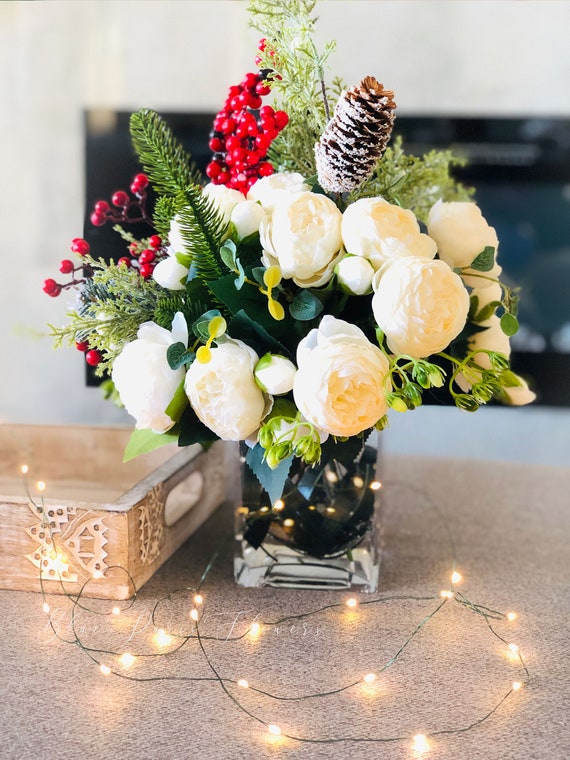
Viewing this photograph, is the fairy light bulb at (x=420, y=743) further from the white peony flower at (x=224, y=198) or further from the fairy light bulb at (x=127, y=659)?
the white peony flower at (x=224, y=198)

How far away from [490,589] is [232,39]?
1.23 meters

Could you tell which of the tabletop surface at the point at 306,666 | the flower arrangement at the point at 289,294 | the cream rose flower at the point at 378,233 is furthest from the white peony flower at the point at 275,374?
the tabletop surface at the point at 306,666

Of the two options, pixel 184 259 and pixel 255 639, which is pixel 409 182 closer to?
pixel 184 259

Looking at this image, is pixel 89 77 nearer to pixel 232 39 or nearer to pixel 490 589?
pixel 232 39

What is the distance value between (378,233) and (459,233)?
11 cm

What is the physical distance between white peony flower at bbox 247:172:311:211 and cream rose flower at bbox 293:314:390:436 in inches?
5.8

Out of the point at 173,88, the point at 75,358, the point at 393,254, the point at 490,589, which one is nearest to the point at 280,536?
the point at 490,589

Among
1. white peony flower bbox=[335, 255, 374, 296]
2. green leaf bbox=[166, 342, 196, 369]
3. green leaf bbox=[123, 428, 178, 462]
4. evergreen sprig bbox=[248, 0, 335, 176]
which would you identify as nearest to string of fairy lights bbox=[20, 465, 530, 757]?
green leaf bbox=[123, 428, 178, 462]

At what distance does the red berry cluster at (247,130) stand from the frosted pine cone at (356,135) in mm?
88

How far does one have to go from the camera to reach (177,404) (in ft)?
2.06

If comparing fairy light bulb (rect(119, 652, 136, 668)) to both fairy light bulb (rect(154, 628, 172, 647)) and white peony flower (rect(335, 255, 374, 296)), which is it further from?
white peony flower (rect(335, 255, 374, 296))

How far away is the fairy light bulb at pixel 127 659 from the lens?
62 cm

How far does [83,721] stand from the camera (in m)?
0.54

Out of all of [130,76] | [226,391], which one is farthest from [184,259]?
[130,76]
